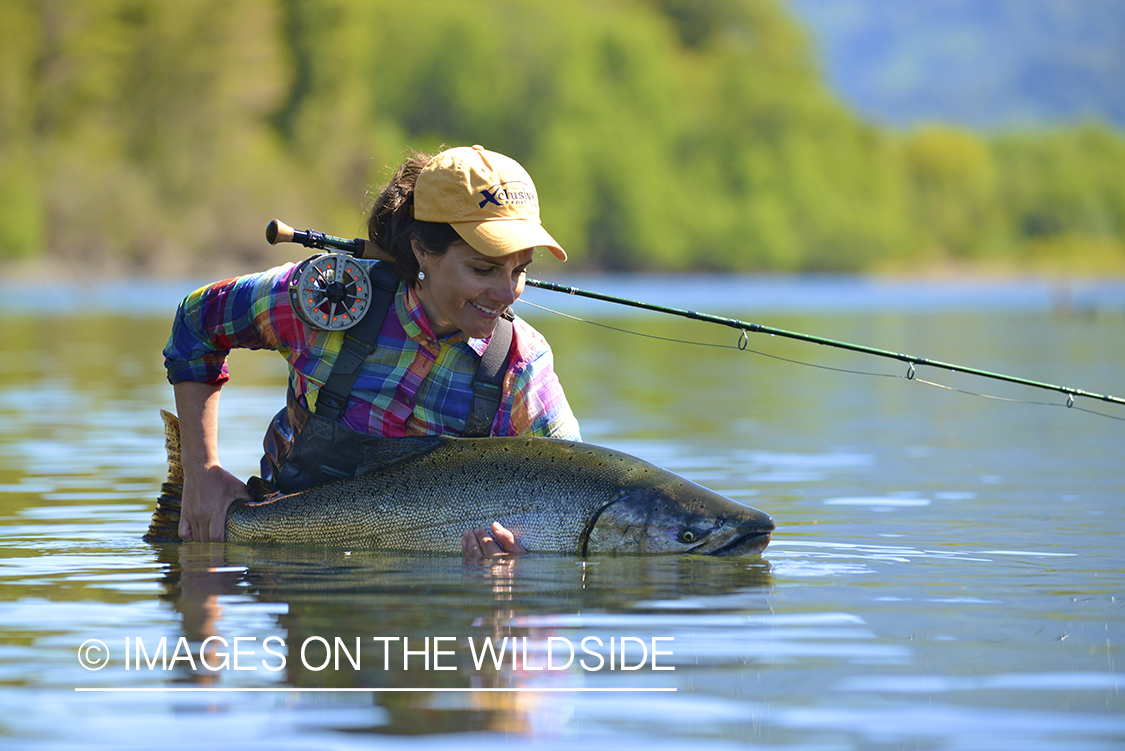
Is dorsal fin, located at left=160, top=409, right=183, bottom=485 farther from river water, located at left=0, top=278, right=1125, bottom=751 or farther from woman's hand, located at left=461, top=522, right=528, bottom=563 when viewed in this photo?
woman's hand, located at left=461, top=522, right=528, bottom=563

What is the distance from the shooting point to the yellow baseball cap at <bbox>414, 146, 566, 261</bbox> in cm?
526

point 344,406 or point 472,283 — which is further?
point 344,406

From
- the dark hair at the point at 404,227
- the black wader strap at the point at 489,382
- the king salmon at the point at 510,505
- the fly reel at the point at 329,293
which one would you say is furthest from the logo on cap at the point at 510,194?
the king salmon at the point at 510,505

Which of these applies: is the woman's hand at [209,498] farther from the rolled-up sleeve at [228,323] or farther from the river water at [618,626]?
the rolled-up sleeve at [228,323]

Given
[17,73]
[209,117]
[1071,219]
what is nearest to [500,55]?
[209,117]

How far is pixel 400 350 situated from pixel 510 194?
0.68 m

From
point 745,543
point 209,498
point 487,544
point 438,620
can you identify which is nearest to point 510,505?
point 487,544

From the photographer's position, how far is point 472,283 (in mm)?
5379

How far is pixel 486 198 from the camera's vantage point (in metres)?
5.32

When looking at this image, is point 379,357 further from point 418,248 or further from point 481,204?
point 481,204

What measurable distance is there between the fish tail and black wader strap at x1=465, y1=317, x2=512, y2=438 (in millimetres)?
1039

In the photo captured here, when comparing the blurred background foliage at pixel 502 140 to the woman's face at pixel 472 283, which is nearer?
the woman's face at pixel 472 283

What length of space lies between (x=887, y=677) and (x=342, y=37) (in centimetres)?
7643

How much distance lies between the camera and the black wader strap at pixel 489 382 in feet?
18.4
